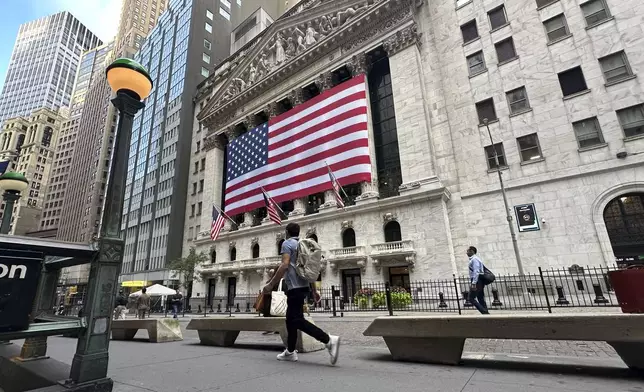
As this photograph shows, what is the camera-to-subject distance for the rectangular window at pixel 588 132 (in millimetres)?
17891

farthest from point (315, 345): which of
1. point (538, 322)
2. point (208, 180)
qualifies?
point (208, 180)

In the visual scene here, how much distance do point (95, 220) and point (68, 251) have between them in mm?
89811

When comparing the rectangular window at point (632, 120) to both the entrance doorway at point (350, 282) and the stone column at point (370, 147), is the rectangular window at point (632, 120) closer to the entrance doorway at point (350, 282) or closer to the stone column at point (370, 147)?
the stone column at point (370, 147)

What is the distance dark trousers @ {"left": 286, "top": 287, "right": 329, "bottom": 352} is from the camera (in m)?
4.32

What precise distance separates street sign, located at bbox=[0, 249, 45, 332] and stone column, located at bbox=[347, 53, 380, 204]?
22.4m

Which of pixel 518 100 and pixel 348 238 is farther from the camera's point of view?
pixel 348 238

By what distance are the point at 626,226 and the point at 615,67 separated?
9445 millimetres

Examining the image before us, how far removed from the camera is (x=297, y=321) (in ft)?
14.3

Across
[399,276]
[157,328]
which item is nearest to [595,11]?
[399,276]

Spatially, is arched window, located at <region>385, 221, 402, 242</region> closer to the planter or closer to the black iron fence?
the black iron fence

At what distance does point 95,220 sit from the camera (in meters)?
75.2

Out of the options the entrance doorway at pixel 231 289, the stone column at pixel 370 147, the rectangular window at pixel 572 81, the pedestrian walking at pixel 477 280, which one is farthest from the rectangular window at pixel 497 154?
the entrance doorway at pixel 231 289

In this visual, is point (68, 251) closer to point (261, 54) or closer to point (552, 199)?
point (552, 199)

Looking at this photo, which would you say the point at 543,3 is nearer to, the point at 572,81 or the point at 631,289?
the point at 572,81
